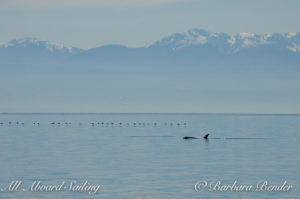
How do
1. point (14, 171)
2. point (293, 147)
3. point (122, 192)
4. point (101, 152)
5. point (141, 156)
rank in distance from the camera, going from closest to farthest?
point (122, 192)
point (14, 171)
point (141, 156)
point (101, 152)
point (293, 147)

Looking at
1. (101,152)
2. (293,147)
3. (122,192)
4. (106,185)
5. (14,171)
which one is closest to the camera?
(122,192)

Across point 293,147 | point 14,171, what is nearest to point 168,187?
point 14,171

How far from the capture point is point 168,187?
42.4 metres

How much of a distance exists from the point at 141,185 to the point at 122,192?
10.8 feet

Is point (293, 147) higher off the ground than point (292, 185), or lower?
higher

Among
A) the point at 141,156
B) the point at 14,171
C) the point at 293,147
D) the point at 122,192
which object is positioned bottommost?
the point at 122,192

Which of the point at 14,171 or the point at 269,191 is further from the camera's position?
the point at 14,171

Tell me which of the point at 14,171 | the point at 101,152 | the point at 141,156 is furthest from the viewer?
the point at 101,152

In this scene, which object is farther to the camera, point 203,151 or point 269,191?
point 203,151

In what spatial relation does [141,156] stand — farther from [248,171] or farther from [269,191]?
[269,191]

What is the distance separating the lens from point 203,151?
7525 cm

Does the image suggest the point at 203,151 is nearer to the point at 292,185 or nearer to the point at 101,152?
the point at 101,152

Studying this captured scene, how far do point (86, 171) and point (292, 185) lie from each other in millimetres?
17679

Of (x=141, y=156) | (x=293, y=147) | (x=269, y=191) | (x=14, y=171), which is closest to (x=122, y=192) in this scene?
(x=269, y=191)
